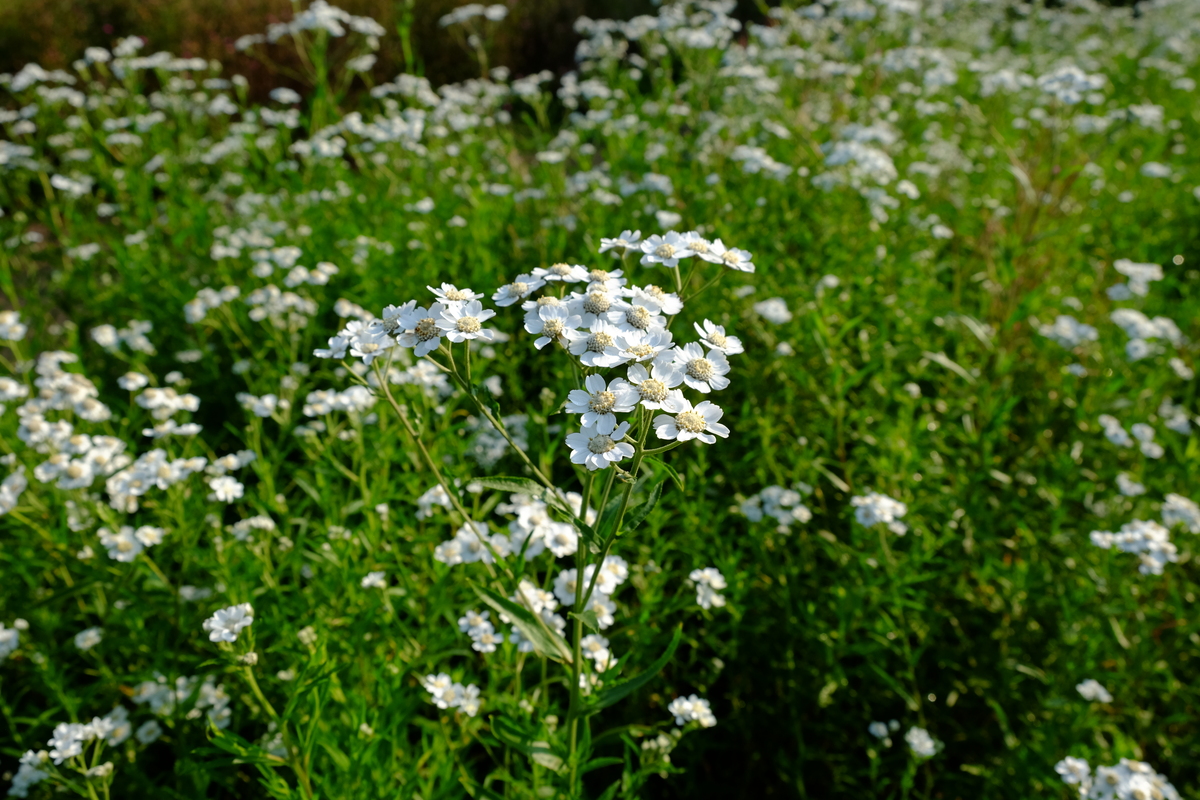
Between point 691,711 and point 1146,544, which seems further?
point 1146,544

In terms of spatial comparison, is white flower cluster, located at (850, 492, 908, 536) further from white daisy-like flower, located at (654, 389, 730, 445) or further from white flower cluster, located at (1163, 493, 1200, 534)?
white daisy-like flower, located at (654, 389, 730, 445)

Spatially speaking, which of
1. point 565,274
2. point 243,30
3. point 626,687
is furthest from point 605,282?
point 243,30

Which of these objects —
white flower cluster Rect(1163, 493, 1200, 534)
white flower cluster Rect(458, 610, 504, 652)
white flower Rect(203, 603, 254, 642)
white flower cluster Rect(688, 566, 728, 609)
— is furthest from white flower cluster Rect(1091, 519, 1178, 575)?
white flower Rect(203, 603, 254, 642)

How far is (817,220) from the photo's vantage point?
4004 mm

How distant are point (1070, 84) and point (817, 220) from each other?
1219mm

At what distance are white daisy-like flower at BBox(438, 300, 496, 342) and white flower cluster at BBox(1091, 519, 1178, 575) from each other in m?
2.04

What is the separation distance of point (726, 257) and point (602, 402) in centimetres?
61

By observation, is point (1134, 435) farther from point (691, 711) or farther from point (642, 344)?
point (642, 344)

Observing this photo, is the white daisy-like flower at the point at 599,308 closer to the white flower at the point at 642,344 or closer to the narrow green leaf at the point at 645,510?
the white flower at the point at 642,344

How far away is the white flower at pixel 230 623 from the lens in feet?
5.29

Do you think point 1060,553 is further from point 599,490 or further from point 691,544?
point 599,490

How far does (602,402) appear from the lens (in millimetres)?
1432

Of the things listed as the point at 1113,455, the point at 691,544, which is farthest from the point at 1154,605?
the point at 691,544

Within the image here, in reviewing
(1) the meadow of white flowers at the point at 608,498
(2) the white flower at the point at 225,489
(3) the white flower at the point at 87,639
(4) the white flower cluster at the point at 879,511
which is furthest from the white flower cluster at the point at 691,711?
(3) the white flower at the point at 87,639
